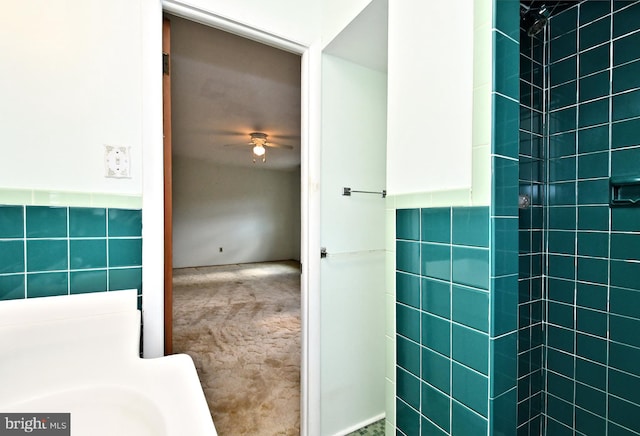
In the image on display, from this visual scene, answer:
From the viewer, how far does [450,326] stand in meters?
0.86

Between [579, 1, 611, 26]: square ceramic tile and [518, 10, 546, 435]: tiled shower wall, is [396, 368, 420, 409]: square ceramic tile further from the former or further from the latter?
[579, 1, 611, 26]: square ceramic tile

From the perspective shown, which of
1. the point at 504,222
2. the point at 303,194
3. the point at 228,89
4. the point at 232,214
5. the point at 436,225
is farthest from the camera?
the point at 232,214

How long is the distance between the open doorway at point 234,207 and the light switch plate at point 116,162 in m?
0.62

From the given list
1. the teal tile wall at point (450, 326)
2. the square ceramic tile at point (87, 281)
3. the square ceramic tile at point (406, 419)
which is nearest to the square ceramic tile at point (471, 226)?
the teal tile wall at point (450, 326)

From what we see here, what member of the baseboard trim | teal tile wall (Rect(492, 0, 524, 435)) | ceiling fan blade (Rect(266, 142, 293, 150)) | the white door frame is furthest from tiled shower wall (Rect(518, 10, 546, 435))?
ceiling fan blade (Rect(266, 142, 293, 150))

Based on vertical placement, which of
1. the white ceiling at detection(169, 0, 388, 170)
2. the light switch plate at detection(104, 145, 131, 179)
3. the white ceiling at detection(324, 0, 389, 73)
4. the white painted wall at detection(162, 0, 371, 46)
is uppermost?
the white ceiling at detection(169, 0, 388, 170)

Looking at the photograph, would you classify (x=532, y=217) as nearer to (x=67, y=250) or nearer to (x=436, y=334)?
(x=436, y=334)

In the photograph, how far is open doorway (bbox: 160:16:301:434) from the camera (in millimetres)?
2066

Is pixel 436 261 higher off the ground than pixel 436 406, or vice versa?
pixel 436 261

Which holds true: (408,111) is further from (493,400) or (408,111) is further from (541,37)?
(541,37)

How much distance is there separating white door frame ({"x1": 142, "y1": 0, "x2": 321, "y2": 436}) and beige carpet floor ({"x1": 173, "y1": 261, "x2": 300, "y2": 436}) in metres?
0.33

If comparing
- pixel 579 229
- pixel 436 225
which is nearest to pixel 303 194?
Answer: pixel 436 225

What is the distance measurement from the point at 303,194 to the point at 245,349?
170cm

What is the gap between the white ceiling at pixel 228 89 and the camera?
2.02 meters
